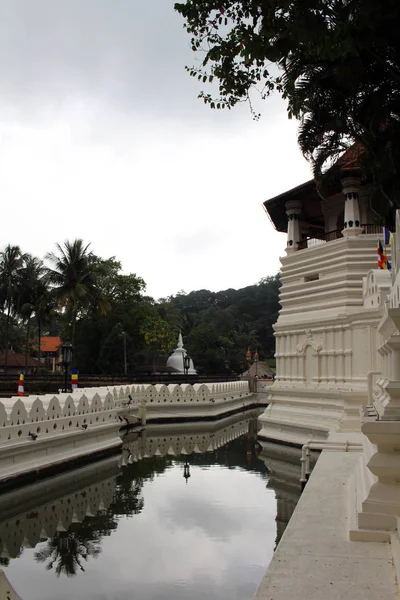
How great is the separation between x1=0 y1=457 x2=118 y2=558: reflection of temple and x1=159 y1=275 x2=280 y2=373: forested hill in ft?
115

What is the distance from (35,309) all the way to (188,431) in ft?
79.1

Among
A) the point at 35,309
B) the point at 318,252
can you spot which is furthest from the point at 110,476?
the point at 35,309

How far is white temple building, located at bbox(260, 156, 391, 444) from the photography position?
54.6 feet

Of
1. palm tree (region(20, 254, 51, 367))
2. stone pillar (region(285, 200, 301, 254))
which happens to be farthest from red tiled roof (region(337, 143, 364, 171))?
palm tree (region(20, 254, 51, 367))

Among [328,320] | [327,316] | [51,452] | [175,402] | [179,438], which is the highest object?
[327,316]

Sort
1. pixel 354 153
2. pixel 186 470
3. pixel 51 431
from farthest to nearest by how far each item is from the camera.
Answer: pixel 186 470
pixel 51 431
pixel 354 153

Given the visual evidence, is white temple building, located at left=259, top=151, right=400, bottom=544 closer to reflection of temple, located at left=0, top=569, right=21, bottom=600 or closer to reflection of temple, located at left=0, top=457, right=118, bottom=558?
reflection of temple, located at left=0, top=457, right=118, bottom=558

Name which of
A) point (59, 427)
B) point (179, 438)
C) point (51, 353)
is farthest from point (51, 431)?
point (51, 353)

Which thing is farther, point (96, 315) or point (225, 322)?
point (225, 322)

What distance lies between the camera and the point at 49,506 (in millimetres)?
10148

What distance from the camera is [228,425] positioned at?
2589 centimetres

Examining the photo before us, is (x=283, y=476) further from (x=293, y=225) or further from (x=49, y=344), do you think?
(x=49, y=344)

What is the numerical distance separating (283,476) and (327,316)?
6.70 metres

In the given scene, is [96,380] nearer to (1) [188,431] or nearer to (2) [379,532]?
(1) [188,431]
